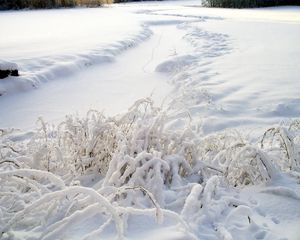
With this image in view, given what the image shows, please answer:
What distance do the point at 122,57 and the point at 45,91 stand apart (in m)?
2.23

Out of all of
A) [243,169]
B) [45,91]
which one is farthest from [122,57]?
[243,169]

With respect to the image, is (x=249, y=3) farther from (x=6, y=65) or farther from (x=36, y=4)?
(x=6, y=65)

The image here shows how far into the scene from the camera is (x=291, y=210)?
1.66 m

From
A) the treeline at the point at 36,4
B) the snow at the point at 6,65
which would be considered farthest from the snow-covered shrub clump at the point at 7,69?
the treeline at the point at 36,4

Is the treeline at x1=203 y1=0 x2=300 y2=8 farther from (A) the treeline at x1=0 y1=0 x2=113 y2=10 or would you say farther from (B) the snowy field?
(B) the snowy field

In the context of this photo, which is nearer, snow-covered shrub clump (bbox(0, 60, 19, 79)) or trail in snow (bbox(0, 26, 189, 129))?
trail in snow (bbox(0, 26, 189, 129))

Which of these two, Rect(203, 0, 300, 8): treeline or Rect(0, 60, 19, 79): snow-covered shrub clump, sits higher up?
Rect(203, 0, 300, 8): treeline

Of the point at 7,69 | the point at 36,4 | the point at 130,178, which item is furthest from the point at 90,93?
the point at 36,4

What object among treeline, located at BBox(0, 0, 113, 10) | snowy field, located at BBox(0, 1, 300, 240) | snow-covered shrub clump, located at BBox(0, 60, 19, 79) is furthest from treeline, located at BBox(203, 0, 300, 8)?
snow-covered shrub clump, located at BBox(0, 60, 19, 79)

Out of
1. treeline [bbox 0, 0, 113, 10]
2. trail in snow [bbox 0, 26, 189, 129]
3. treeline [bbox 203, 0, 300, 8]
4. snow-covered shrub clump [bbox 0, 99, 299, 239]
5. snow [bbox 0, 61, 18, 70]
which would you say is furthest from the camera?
treeline [bbox 203, 0, 300, 8]

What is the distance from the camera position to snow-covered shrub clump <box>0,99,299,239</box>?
4.56ft

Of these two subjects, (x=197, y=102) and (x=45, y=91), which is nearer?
(x=197, y=102)

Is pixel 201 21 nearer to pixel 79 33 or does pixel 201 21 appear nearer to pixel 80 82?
pixel 79 33

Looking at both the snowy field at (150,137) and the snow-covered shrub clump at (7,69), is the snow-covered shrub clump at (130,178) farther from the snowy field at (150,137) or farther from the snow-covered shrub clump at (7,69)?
the snow-covered shrub clump at (7,69)
